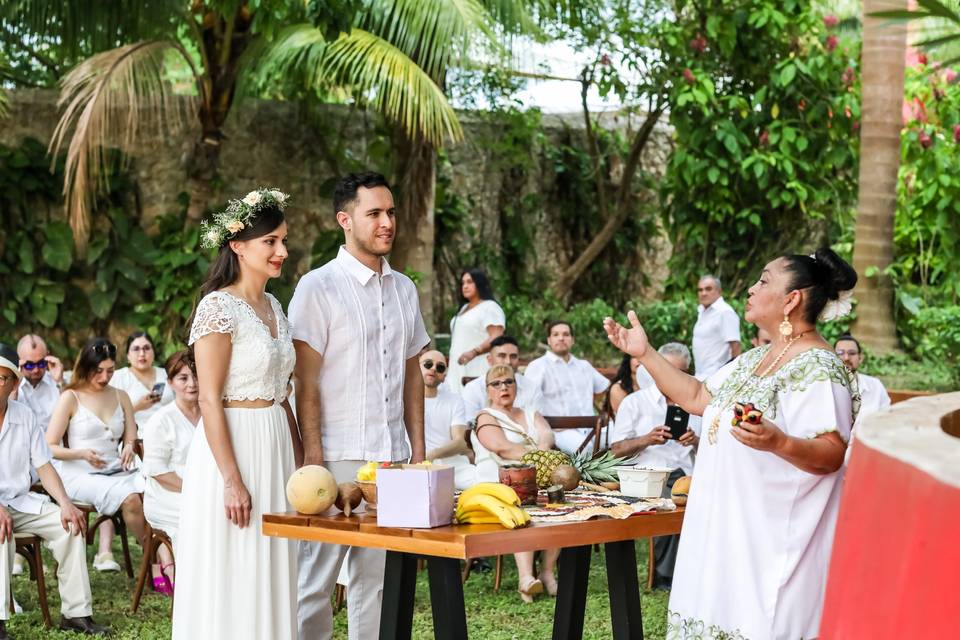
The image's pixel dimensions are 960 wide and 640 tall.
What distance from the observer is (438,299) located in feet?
44.9

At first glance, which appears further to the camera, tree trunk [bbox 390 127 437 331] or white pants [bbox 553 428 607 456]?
tree trunk [bbox 390 127 437 331]

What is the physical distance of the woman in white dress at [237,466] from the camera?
3885 mm

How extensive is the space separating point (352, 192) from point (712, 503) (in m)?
1.53

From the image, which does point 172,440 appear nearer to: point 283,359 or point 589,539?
point 283,359

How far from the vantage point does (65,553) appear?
5.76 meters

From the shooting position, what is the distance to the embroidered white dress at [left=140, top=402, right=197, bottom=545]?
6215 millimetres

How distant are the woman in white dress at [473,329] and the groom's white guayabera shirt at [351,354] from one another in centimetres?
471

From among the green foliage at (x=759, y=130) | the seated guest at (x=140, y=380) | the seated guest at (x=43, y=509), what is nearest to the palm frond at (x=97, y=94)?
the seated guest at (x=140, y=380)

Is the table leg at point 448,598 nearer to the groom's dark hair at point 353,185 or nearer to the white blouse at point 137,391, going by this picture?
the groom's dark hair at point 353,185

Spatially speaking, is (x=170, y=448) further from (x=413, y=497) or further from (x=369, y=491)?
(x=413, y=497)

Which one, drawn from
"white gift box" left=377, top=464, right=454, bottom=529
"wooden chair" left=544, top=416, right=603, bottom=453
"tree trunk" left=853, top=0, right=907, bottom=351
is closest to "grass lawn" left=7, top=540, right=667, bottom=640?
"wooden chair" left=544, top=416, right=603, bottom=453

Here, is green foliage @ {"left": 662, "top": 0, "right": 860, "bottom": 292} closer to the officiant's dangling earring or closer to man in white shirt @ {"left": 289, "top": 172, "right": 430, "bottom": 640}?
man in white shirt @ {"left": 289, "top": 172, "right": 430, "bottom": 640}

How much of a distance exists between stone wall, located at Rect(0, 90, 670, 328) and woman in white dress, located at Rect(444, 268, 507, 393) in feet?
12.0

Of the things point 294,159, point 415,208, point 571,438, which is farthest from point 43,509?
point 294,159
